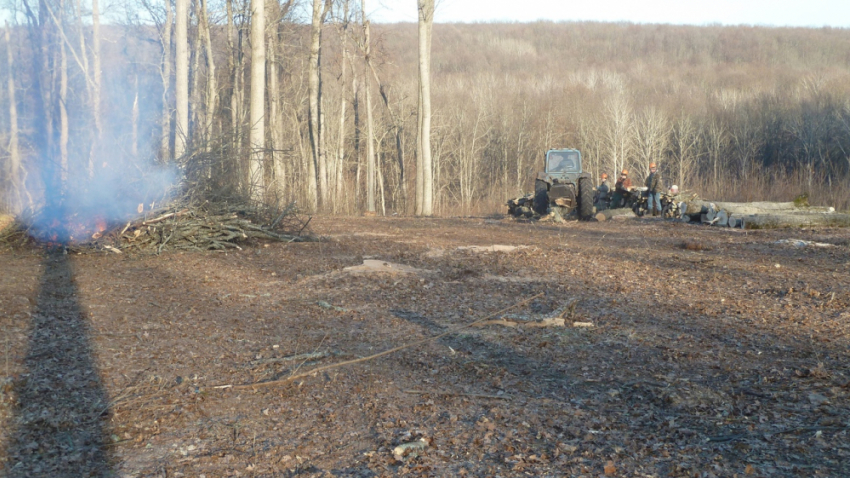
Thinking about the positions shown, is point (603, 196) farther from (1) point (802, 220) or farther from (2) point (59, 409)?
(2) point (59, 409)

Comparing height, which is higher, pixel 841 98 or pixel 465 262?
pixel 841 98

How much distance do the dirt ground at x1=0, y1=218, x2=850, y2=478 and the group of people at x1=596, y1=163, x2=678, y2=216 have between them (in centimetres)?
1155

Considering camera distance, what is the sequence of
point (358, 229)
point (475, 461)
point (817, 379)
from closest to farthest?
1. point (475, 461)
2. point (817, 379)
3. point (358, 229)

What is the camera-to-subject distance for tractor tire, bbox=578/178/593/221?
18266mm

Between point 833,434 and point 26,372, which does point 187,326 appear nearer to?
point 26,372

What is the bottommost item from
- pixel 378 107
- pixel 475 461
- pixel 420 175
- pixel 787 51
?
pixel 475 461

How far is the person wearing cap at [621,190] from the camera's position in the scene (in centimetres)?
2236

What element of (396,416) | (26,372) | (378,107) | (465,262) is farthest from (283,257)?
(378,107)

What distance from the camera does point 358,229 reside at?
48.8 ft

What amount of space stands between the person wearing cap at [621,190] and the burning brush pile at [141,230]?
1512 centimetres

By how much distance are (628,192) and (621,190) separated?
30 cm

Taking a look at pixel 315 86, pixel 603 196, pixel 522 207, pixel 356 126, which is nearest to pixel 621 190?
pixel 603 196

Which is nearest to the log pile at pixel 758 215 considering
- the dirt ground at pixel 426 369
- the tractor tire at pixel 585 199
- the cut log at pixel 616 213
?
the cut log at pixel 616 213

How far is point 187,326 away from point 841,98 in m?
42.9
